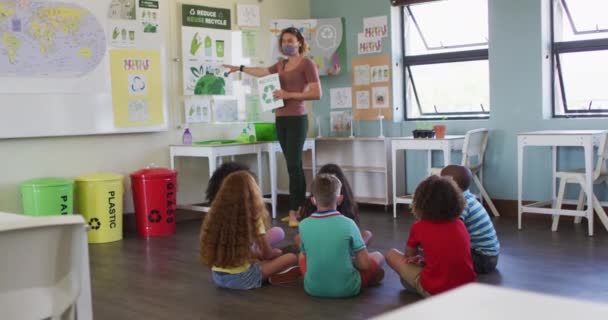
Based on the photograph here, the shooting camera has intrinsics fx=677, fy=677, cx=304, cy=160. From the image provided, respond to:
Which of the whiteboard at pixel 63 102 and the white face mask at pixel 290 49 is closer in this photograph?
the whiteboard at pixel 63 102

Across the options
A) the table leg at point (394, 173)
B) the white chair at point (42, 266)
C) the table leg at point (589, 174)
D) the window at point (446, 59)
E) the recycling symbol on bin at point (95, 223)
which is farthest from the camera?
the window at point (446, 59)

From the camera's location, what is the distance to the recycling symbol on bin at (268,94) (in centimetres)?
532

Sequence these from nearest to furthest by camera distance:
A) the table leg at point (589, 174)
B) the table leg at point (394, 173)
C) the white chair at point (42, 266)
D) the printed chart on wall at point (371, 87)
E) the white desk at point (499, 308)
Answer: the white desk at point (499, 308) → the white chair at point (42, 266) → the table leg at point (589, 174) → the table leg at point (394, 173) → the printed chart on wall at point (371, 87)

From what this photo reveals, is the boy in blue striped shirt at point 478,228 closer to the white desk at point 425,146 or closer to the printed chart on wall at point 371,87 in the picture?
the white desk at point 425,146

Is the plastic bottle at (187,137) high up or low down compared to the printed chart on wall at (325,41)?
down

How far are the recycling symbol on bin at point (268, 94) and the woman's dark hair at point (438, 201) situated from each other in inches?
94.4

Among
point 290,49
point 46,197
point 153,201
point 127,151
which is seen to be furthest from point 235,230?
point 127,151

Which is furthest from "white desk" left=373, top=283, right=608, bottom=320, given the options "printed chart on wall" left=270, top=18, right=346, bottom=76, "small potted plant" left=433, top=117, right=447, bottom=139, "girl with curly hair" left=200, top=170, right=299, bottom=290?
"printed chart on wall" left=270, top=18, right=346, bottom=76

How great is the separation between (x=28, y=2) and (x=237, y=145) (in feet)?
6.27

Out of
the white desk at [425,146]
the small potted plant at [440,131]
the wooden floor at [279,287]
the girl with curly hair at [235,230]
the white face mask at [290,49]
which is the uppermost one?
the white face mask at [290,49]

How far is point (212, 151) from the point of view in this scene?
215 inches

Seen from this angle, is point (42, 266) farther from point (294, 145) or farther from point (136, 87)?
point (136, 87)

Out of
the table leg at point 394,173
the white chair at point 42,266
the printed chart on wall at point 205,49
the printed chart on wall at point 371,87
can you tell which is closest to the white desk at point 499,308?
the white chair at point 42,266

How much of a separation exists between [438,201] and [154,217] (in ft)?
9.26
